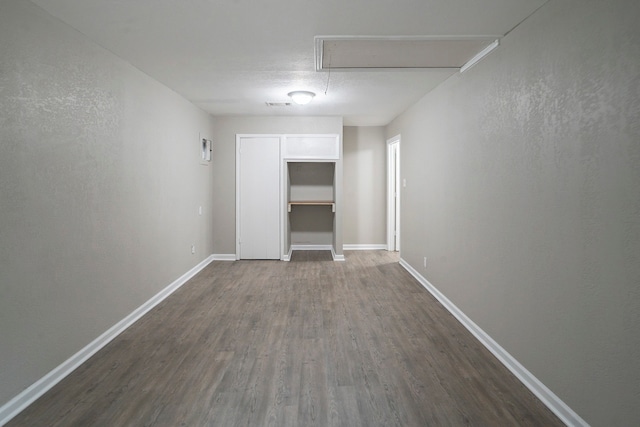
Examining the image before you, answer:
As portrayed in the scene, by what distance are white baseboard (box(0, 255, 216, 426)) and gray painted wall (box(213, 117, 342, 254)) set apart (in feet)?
7.15

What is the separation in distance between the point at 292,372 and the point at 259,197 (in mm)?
3953

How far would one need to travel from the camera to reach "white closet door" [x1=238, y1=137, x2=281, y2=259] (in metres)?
6.18

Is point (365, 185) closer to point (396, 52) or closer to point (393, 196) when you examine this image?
point (393, 196)

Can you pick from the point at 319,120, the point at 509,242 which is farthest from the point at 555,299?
the point at 319,120

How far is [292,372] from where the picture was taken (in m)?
2.59

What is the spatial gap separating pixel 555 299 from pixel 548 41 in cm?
147

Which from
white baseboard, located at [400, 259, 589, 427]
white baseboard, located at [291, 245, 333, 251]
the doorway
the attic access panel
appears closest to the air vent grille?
the attic access panel

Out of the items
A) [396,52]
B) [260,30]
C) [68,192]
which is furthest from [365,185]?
[68,192]

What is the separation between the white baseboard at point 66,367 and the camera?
6.82ft

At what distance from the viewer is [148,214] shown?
383 cm

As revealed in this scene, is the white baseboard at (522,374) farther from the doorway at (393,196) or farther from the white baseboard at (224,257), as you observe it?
the white baseboard at (224,257)

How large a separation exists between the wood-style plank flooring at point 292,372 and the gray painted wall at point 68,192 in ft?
1.07

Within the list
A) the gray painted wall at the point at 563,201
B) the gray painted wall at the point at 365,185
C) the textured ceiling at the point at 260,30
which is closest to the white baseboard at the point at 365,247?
the gray painted wall at the point at 365,185

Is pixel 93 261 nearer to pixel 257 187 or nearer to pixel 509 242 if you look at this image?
pixel 509 242
